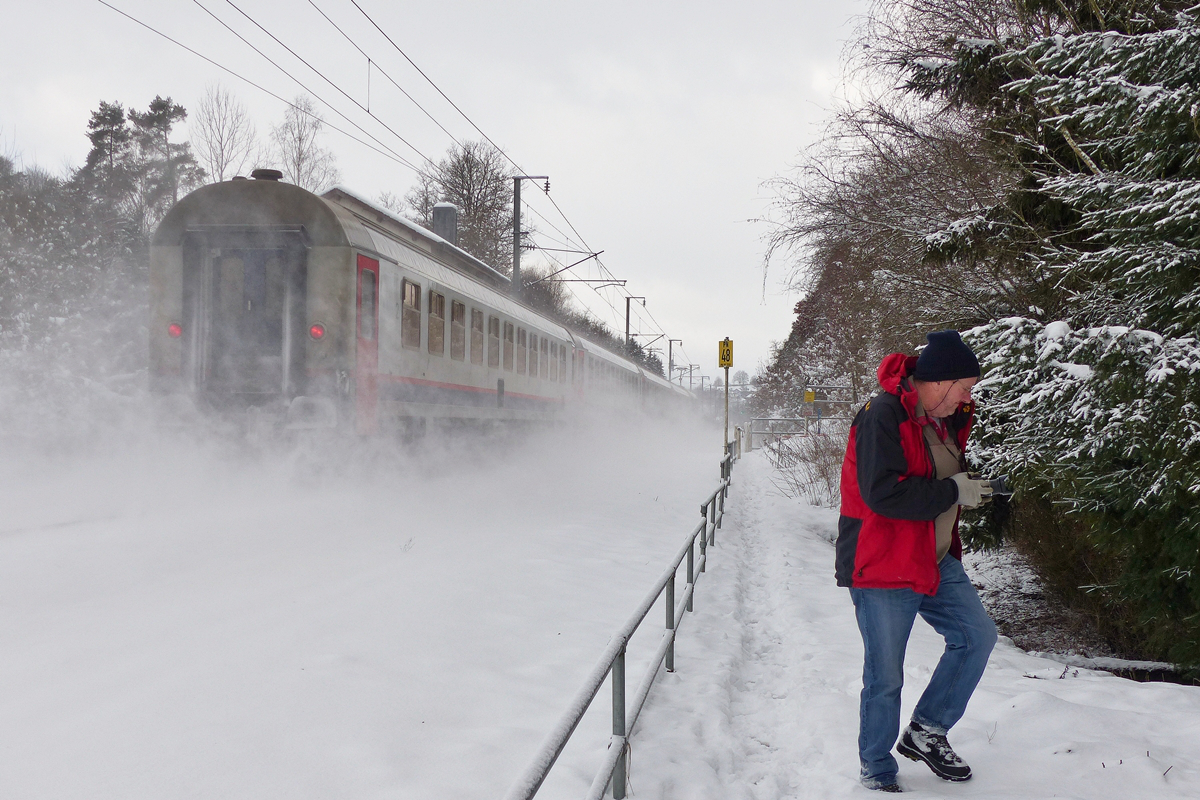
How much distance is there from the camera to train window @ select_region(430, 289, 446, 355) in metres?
11.1

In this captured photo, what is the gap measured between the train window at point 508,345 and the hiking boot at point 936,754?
11.7 metres

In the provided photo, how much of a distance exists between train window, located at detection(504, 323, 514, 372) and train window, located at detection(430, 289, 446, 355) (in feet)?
9.83

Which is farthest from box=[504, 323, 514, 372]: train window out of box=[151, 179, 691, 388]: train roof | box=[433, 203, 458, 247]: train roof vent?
box=[433, 203, 458, 247]: train roof vent

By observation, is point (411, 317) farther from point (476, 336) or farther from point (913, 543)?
point (913, 543)

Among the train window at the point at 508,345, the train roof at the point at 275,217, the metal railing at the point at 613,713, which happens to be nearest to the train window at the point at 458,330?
the train roof at the point at 275,217

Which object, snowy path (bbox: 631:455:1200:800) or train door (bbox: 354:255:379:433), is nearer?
snowy path (bbox: 631:455:1200:800)

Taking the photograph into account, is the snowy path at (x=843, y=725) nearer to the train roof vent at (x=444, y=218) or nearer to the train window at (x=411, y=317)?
the train window at (x=411, y=317)

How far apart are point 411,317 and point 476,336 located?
251 centimetres

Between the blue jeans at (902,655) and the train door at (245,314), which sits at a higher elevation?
the train door at (245,314)

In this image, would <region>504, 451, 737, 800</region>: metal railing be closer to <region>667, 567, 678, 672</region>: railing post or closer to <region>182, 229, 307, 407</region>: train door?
<region>667, 567, 678, 672</region>: railing post

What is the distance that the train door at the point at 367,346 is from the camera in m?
9.18

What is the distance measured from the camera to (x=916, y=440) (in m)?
3.08

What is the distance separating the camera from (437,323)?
11328 mm

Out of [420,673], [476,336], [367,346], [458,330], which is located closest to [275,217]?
[367,346]
